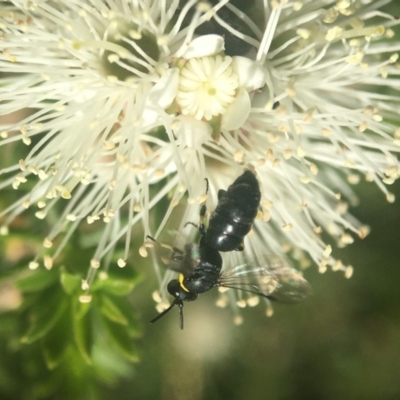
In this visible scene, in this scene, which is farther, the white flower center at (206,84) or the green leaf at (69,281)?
the green leaf at (69,281)

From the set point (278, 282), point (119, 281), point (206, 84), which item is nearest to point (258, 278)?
point (278, 282)

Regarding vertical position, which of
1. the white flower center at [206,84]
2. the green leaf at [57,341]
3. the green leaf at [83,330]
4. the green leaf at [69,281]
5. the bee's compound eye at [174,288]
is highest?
the white flower center at [206,84]

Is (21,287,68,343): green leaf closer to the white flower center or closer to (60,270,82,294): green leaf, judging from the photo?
(60,270,82,294): green leaf

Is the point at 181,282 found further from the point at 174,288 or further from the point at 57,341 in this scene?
the point at 57,341

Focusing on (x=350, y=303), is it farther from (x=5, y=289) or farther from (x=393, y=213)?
(x=5, y=289)

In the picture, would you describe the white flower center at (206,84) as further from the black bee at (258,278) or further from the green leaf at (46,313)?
the green leaf at (46,313)

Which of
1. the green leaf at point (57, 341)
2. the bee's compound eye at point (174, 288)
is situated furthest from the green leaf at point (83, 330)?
the bee's compound eye at point (174, 288)
